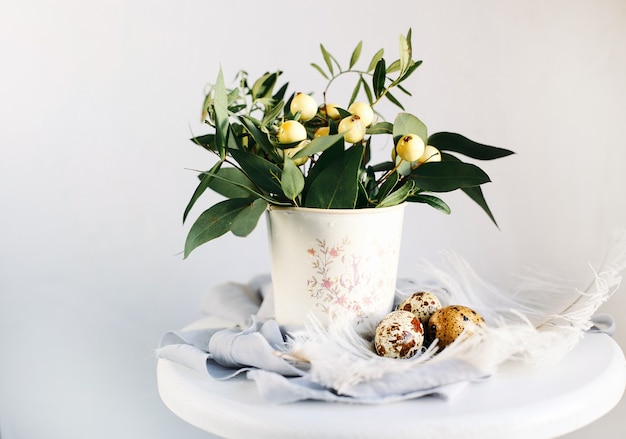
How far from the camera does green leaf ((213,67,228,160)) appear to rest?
24.5 inches

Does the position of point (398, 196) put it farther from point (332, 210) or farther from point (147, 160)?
point (147, 160)

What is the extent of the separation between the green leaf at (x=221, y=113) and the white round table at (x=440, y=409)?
0.78ft

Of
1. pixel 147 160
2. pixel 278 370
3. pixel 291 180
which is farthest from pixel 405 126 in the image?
pixel 147 160

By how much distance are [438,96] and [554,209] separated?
0.30 metres

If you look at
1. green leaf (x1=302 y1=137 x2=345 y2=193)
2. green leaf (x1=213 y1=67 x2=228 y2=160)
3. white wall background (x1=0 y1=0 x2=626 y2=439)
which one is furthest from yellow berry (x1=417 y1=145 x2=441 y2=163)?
white wall background (x1=0 y1=0 x2=626 y2=439)

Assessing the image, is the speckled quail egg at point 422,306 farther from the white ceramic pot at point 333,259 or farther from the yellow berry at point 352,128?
the yellow berry at point 352,128

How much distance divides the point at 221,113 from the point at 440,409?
34cm

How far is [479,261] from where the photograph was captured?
4.17 ft

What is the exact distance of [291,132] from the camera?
2.17ft

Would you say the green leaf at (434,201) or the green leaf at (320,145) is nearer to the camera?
the green leaf at (320,145)

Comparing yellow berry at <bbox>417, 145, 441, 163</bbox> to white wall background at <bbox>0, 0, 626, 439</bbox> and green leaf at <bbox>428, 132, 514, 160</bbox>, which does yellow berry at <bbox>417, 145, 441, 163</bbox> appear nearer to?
green leaf at <bbox>428, 132, 514, 160</bbox>

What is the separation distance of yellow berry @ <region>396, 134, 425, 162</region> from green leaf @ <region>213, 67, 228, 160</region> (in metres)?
0.18

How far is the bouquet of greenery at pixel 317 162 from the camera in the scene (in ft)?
2.15

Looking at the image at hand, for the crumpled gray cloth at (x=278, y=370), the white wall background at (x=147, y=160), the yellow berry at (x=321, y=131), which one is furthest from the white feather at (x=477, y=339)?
the white wall background at (x=147, y=160)
